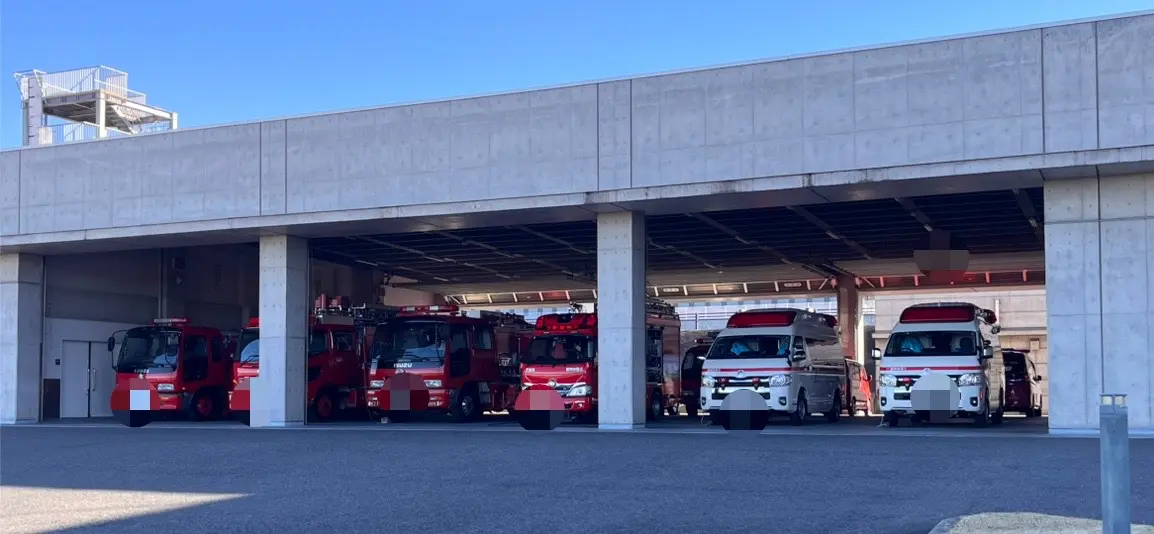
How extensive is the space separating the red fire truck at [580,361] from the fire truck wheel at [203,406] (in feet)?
28.0

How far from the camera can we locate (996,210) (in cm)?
2672

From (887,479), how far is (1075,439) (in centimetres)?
722

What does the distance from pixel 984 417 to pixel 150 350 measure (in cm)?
1827

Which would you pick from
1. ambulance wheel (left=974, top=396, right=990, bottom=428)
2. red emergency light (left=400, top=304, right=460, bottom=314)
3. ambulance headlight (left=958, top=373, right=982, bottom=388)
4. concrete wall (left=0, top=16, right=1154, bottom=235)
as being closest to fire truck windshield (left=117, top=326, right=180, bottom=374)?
concrete wall (left=0, top=16, right=1154, bottom=235)

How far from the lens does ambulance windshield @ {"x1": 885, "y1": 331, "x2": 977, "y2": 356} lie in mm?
22828

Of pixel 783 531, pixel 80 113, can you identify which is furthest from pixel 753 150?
pixel 80 113

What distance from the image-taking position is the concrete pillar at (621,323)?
22.4 metres

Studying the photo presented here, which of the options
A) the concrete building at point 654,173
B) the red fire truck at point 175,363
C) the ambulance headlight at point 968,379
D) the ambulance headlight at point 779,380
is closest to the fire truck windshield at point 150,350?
the red fire truck at point 175,363

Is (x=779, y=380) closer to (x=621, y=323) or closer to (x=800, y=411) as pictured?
(x=800, y=411)

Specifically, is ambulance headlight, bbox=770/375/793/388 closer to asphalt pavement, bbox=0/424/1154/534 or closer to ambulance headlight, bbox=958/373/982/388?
ambulance headlight, bbox=958/373/982/388

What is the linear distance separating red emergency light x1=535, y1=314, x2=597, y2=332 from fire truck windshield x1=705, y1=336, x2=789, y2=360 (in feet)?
9.55

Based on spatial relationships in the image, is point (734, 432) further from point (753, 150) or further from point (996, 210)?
point (996, 210)

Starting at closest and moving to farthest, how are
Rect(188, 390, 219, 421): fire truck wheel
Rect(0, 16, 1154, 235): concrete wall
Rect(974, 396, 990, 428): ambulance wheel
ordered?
Rect(0, 16, 1154, 235): concrete wall → Rect(974, 396, 990, 428): ambulance wheel → Rect(188, 390, 219, 421): fire truck wheel

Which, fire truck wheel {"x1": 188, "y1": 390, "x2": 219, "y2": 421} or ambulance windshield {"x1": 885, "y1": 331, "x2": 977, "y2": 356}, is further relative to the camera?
fire truck wheel {"x1": 188, "y1": 390, "x2": 219, "y2": 421}
